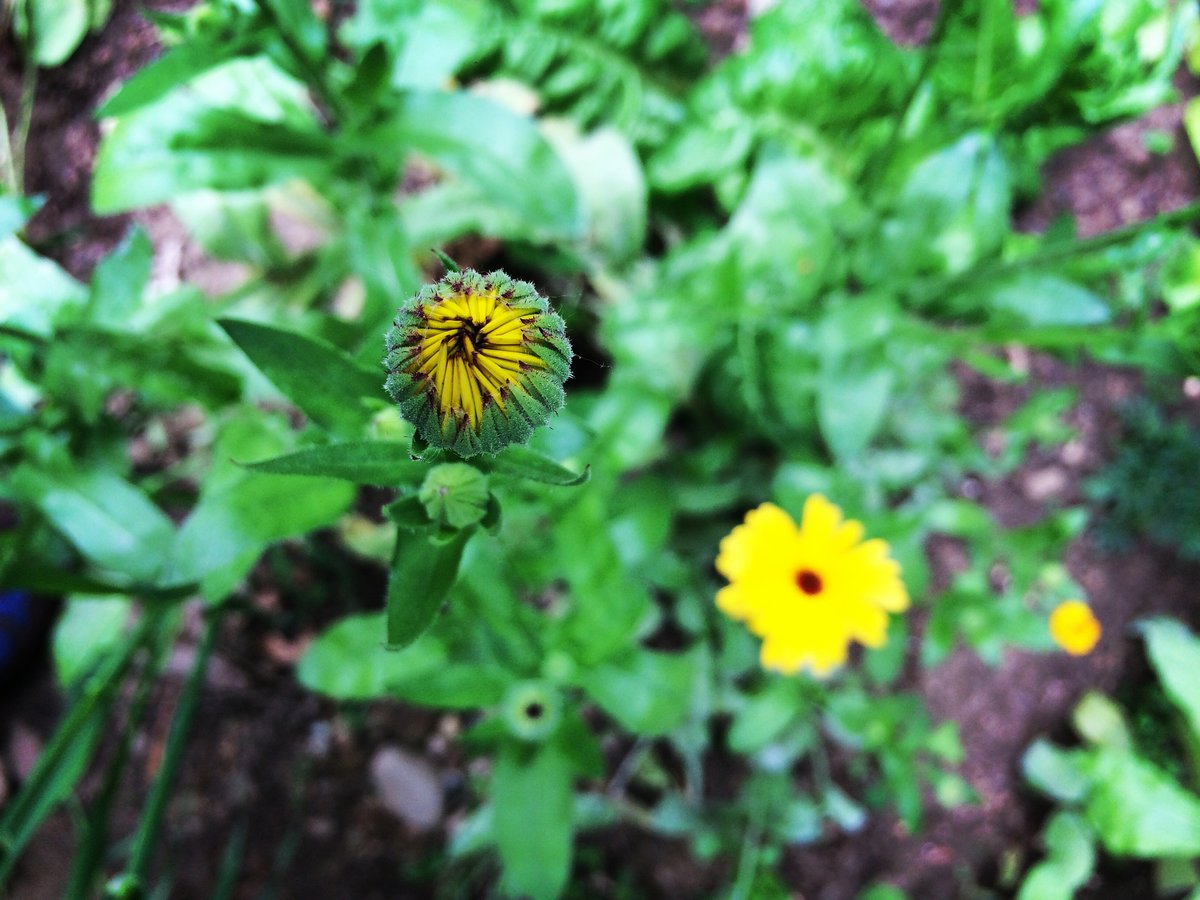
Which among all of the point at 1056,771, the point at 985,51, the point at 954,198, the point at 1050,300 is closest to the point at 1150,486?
the point at 1056,771

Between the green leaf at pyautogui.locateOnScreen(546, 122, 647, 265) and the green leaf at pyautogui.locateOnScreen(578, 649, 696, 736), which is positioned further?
the green leaf at pyautogui.locateOnScreen(546, 122, 647, 265)

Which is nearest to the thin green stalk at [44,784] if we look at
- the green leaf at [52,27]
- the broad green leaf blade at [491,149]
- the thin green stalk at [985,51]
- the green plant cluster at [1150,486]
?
the broad green leaf blade at [491,149]

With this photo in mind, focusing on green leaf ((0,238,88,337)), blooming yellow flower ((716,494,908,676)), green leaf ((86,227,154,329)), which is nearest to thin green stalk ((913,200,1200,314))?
blooming yellow flower ((716,494,908,676))

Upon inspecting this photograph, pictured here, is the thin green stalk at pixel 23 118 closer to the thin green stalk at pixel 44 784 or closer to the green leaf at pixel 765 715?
the thin green stalk at pixel 44 784

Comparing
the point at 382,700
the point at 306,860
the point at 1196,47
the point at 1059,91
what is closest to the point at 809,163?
the point at 1059,91

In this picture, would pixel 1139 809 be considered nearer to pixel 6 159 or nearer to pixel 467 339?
pixel 467 339

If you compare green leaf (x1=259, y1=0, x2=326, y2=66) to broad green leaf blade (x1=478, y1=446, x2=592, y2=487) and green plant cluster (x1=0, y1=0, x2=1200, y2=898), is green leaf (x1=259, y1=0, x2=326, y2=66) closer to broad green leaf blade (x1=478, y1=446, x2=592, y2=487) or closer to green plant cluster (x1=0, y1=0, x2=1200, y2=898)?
green plant cluster (x1=0, y1=0, x2=1200, y2=898)

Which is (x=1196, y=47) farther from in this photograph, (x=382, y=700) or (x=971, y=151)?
(x=382, y=700)
